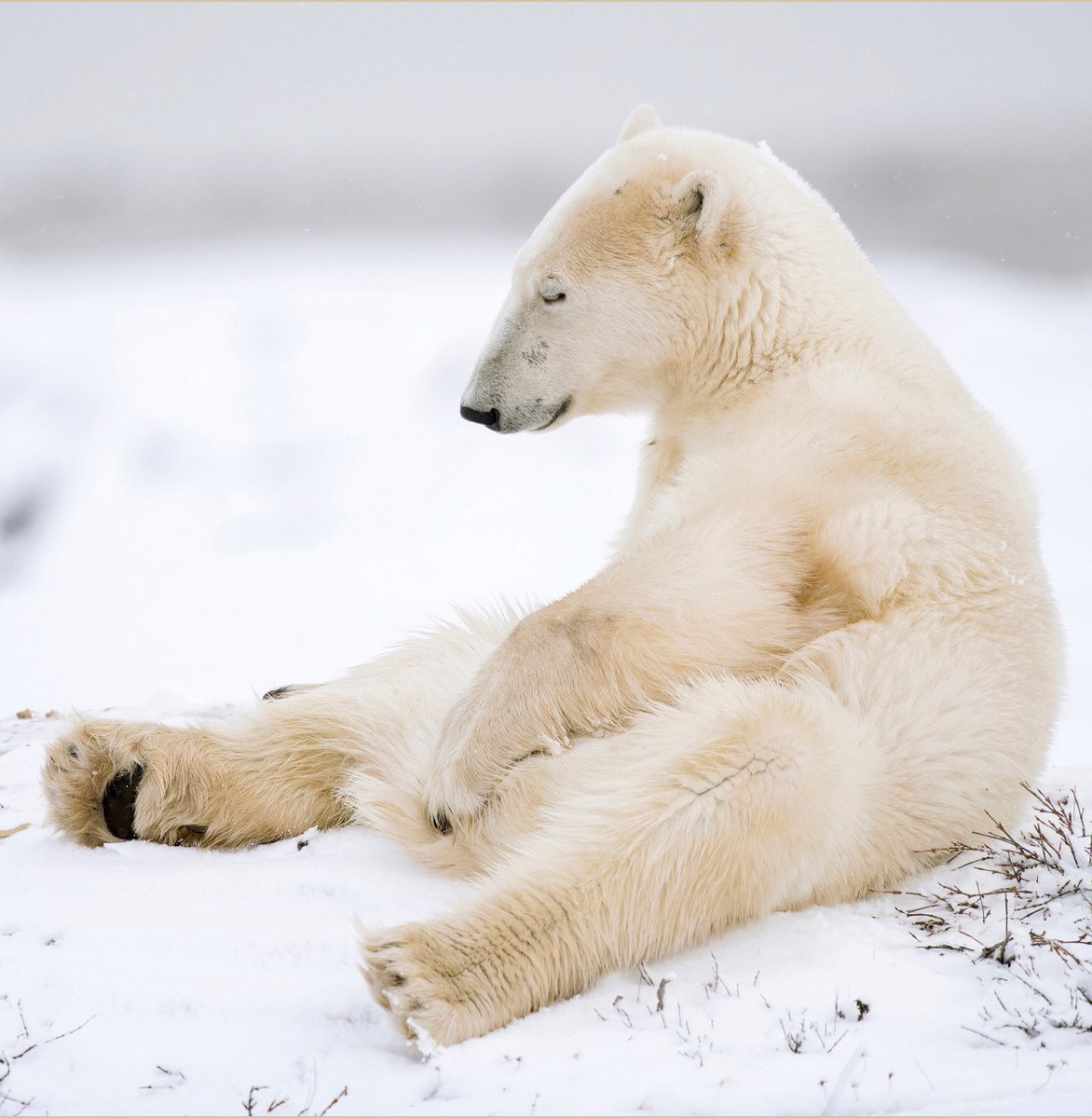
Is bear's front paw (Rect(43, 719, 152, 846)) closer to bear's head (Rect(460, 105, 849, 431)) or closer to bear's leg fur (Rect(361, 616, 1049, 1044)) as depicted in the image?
bear's leg fur (Rect(361, 616, 1049, 1044))

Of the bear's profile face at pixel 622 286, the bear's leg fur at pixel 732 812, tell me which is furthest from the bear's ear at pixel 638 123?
the bear's leg fur at pixel 732 812

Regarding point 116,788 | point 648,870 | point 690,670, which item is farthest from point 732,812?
point 116,788

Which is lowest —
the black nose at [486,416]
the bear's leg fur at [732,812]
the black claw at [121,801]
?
the black claw at [121,801]

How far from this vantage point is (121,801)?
2666mm

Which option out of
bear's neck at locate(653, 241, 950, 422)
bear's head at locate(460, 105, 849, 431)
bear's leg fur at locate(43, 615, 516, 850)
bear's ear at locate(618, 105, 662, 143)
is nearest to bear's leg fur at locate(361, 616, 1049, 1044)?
bear's leg fur at locate(43, 615, 516, 850)

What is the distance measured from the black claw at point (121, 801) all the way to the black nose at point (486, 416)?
4.43 feet

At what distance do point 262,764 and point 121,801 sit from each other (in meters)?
0.33

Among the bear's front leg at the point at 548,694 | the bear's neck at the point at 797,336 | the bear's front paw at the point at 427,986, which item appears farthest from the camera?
the bear's neck at the point at 797,336

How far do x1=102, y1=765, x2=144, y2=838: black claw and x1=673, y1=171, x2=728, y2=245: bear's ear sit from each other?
1.96 meters

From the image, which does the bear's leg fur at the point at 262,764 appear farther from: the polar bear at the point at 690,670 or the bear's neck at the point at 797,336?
the bear's neck at the point at 797,336

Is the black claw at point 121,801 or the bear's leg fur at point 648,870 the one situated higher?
the bear's leg fur at point 648,870

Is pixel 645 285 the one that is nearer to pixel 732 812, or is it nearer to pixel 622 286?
pixel 622 286

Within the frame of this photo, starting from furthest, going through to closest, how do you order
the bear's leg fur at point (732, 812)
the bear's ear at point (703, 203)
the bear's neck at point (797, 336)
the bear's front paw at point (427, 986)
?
the bear's ear at point (703, 203)
the bear's neck at point (797, 336)
the bear's leg fur at point (732, 812)
the bear's front paw at point (427, 986)

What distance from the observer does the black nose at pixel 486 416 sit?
329 centimetres
